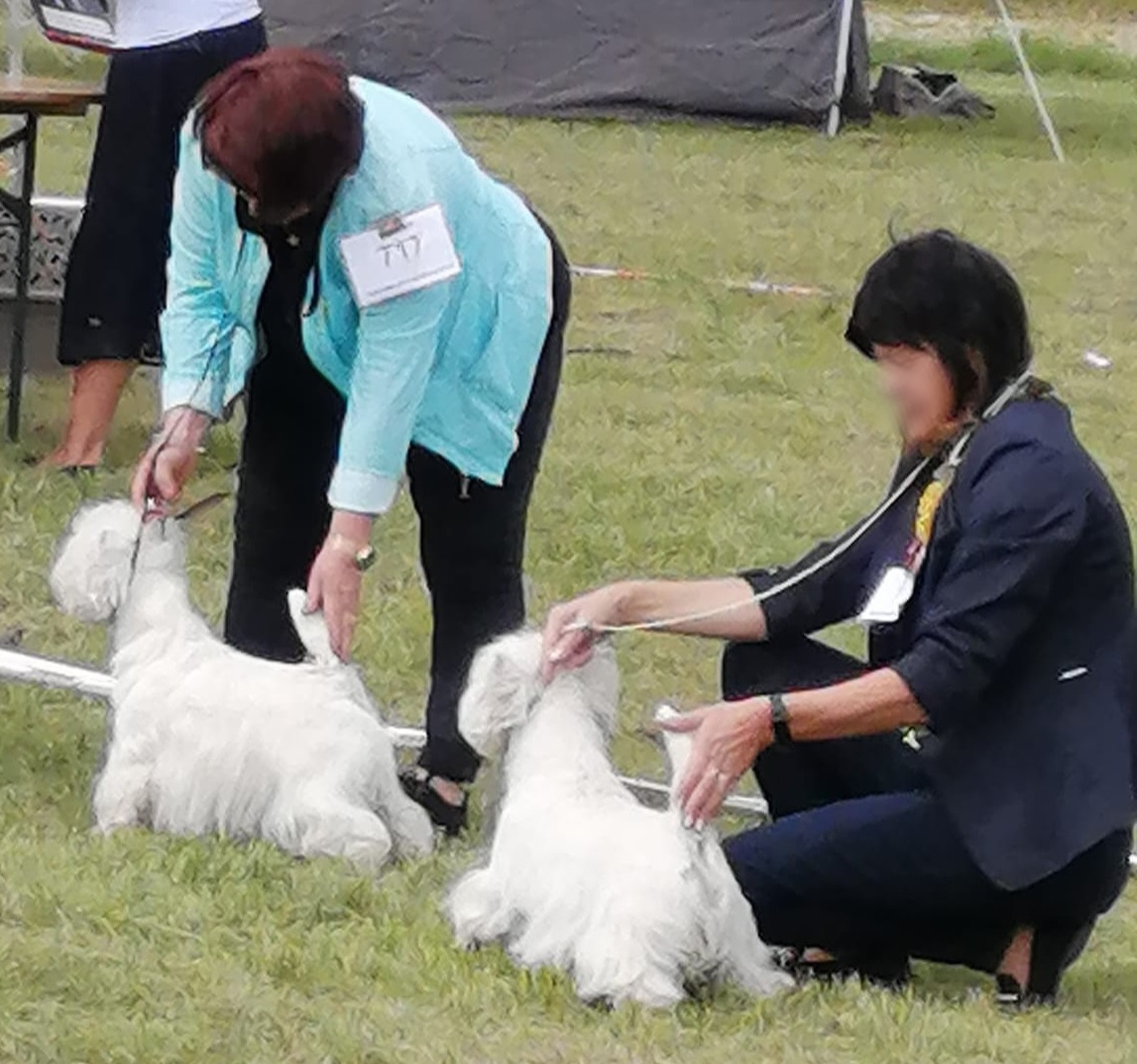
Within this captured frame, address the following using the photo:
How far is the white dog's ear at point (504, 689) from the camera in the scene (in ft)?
11.8

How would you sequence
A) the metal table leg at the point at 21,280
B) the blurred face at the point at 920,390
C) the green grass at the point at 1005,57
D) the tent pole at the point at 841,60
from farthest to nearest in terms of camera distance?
the green grass at the point at 1005,57 < the tent pole at the point at 841,60 < the metal table leg at the point at 21,280 < the blurred face at the point at 920,390

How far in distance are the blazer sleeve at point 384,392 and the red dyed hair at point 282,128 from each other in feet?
0.78

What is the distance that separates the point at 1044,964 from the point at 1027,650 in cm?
49

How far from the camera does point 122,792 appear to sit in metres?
4.03

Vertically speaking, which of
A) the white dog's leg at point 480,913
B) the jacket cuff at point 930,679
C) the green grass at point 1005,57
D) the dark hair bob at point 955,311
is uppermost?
the dark hair bob at point 955,311

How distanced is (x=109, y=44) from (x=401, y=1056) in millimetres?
3970

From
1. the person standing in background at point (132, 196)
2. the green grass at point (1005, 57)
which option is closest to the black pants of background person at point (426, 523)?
the person standing in background at point (132, 196)

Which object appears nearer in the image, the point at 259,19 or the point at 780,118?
the point at 259,19

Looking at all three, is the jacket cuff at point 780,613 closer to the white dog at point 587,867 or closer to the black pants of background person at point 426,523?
the white dog at point 587,867

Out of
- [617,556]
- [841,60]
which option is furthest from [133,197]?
[841,60]

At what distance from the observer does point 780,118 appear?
1620cm

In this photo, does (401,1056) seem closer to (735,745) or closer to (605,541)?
(735,745)

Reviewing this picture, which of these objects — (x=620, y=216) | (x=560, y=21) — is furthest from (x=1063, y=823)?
(x=560, y=21)

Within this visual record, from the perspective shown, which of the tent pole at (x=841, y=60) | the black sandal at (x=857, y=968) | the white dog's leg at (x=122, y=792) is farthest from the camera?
the tent pole at (x=841, y=60)
